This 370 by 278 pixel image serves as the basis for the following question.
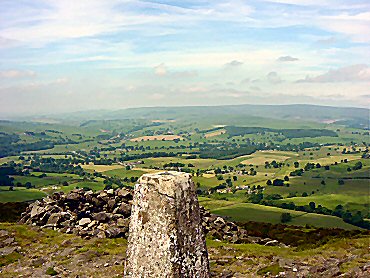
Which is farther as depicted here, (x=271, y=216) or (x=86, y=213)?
(x=271, y=216)

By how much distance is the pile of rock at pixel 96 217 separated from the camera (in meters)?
41.4

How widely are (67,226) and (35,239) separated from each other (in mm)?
4743

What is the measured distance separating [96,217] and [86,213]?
3.93 m

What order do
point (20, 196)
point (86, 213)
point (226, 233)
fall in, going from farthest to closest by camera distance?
point (20, 196) → point (86, 213) → point (226, 233)

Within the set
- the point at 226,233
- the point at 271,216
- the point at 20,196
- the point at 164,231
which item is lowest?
the point at 271,216

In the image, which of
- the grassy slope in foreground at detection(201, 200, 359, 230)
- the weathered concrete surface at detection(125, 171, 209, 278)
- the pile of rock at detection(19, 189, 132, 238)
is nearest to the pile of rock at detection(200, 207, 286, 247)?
the pile of rock at detection(19, 189, 132, 238)

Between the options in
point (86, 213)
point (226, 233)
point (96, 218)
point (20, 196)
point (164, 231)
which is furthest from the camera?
point (20, 196)

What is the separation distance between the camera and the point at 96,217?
1746 inches

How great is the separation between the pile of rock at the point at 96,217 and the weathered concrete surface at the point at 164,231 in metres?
29.6

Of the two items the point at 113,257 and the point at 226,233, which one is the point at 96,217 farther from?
the point at 226,233

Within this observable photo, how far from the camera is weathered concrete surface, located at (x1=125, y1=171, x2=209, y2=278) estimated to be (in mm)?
10445

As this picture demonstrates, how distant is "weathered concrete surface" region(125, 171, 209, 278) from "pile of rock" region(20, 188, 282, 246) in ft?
97.1

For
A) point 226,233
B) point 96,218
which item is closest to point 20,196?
point 96,218

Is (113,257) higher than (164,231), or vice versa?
(164,231)
